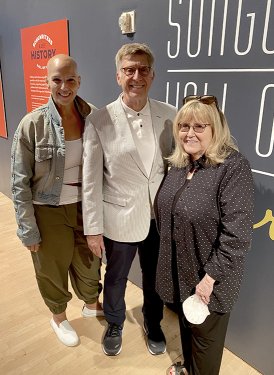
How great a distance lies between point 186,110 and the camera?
1.24 meters

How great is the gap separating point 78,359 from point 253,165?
148 cm

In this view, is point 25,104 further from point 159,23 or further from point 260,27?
point 260,27

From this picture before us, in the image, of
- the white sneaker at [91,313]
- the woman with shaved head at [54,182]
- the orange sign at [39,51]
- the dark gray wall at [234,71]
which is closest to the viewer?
the dark gray wall at [234,71]

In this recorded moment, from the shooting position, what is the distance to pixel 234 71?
1497mm

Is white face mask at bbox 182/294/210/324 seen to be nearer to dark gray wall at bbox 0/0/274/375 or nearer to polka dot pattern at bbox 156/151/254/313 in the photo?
polka dot pattern at bbox 156/151/254/313

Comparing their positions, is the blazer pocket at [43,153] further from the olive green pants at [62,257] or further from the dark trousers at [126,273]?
the dark trousers at [126,273]

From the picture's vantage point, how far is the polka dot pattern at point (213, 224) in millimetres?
1142

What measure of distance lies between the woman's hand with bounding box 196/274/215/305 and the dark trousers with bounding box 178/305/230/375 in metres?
0.10

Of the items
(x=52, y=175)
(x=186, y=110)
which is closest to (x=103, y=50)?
(x=52, y=175)

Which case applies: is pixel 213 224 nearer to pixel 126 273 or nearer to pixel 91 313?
pixel 126 273

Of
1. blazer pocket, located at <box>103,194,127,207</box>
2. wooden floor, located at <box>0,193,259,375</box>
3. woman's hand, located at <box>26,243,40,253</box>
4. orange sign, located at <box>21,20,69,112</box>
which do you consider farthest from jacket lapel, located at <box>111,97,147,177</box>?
orange sign, located at <box>21,20,69,112</box>

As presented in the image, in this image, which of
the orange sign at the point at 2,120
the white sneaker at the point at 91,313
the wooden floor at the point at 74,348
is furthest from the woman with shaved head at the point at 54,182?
the orange sign at the point at 2,120

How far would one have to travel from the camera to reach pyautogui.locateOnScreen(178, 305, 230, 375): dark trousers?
131 cm

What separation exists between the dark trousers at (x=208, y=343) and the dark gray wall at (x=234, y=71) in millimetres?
413
